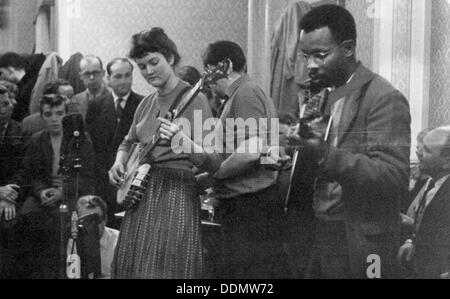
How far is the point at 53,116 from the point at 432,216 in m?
1.19

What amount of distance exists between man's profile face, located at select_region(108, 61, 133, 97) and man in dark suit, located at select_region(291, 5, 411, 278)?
52 centimetres

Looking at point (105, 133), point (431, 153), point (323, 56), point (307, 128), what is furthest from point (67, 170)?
point (431, 153)

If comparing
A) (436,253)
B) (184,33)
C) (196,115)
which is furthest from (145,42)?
(436,253)

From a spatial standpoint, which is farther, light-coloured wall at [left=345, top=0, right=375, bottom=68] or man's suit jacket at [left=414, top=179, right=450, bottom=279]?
man's suit jacket at [left=414, top=179, right=450, bottom=279]

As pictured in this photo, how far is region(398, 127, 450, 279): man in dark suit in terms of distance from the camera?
2.26m

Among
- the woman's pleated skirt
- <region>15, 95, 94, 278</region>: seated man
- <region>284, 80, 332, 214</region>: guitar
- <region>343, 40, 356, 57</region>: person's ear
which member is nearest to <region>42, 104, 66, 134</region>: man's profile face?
<region>15, 95, 94, 278</region>: seated man

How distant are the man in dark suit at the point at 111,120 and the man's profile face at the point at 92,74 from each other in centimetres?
3

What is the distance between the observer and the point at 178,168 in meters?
2.20

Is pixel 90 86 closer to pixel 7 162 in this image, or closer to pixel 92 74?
pixel 92 74

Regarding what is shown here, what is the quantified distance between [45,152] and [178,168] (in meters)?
0.43

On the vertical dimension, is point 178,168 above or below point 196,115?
below

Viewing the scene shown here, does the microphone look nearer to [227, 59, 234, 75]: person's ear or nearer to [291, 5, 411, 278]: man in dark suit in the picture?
[227, 59, 234, 75]: person's ear

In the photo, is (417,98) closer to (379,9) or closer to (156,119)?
(379,9)

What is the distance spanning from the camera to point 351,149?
2.19m
